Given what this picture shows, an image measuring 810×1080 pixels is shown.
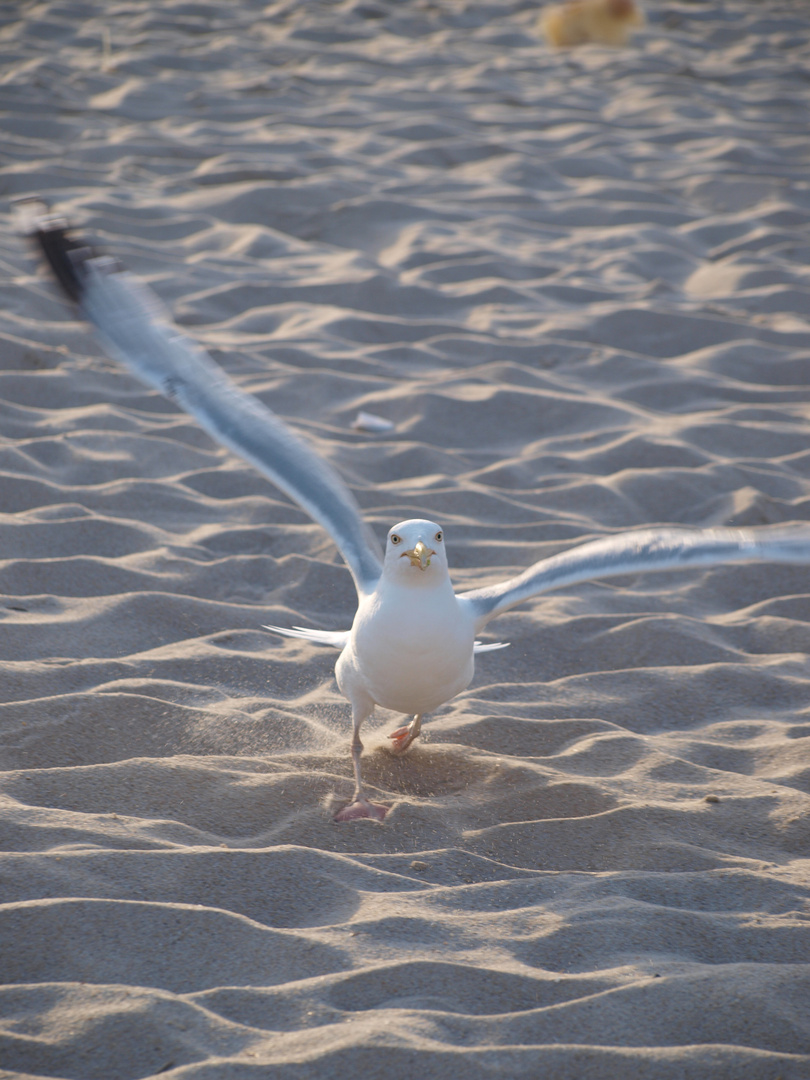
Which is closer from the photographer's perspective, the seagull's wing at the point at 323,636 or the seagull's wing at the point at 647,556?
the seagull's wing at the point at 647,556

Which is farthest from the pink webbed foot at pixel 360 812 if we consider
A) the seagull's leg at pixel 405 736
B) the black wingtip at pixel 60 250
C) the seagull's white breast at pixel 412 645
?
the black wingtip at pixel 60 250

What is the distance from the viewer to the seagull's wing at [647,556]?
8.30 feet

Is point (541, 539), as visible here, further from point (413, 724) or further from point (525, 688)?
point (413, 724)

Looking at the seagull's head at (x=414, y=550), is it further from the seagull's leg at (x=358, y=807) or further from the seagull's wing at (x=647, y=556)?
the seagull's leg at (x=358, y=807)

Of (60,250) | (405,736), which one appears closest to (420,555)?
(405,736)

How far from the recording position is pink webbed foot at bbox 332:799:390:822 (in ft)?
8.48

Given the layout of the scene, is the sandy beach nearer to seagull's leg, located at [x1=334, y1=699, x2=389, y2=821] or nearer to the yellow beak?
seagull's leg, located at [x1=334, y1=699, x2=389, y2=821]

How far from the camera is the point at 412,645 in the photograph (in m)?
2.61

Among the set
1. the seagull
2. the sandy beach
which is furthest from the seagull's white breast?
the sandy beach

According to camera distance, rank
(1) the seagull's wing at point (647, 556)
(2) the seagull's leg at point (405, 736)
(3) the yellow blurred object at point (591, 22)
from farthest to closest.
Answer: (3) the yellow blurred object at point (591, 22)
(2) the seagull's leg at point (405, 736)
(1) the seagull's wing at point (647, 556)

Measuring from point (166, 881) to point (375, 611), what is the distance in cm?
79

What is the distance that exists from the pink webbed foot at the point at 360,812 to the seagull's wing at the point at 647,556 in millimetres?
522

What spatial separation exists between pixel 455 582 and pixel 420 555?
123 centimetres

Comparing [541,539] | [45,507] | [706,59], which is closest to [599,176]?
[706,59]
